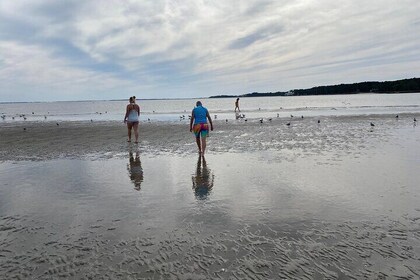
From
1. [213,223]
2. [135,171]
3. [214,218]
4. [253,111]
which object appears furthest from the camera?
[253,111]

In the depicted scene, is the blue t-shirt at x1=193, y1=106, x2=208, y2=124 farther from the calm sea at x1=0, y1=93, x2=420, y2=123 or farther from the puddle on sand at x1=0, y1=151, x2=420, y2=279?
the calm sea at x1=0, y1=93, x2=420, y2=123

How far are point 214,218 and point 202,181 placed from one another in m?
2.76

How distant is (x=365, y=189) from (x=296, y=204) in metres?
2.02

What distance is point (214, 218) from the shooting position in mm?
6090

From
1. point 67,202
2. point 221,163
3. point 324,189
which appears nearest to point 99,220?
point 67,202

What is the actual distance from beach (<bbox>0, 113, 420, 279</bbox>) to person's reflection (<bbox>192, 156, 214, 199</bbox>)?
0.14 feet

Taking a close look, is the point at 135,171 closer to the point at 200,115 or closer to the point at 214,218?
the point at 200,115

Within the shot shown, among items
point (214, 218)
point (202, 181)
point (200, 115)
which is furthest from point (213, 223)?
point (200, 115)

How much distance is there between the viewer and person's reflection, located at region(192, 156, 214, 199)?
7.76 metres

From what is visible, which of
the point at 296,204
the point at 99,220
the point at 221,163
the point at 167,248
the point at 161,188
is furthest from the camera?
the point at 221,163

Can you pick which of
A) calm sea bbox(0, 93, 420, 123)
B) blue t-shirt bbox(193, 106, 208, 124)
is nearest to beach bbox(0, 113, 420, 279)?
blue t-shirt bbox(193, 106, 208, 124)

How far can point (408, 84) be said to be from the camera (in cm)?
16712

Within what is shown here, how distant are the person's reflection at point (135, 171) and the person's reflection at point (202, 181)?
1.45m

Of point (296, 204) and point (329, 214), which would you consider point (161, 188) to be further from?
point (329, 214)
